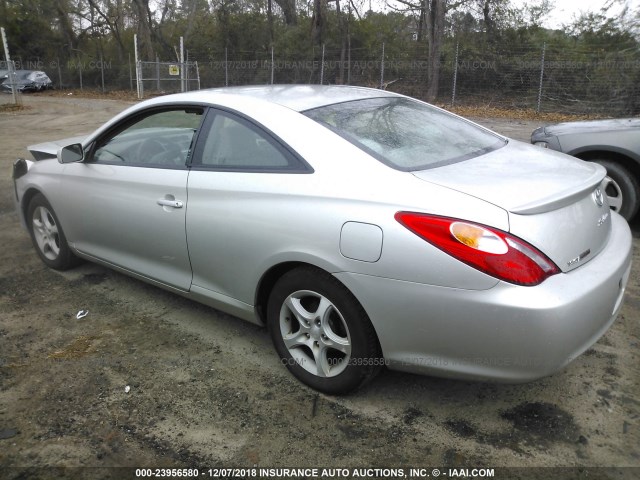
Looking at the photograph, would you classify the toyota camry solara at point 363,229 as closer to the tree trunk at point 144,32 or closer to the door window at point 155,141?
the door window at point 155,141

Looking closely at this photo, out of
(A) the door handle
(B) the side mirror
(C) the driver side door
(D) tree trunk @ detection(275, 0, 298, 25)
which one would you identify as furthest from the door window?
(D) tree trunk @ detection(275, 0, 298, 25)

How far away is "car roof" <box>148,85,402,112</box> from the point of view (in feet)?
10.3

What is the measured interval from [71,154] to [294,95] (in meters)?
1.72

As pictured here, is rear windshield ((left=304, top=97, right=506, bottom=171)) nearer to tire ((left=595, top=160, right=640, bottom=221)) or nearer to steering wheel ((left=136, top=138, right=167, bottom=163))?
steering wheel ((left=136, top=138, right=167, bottom=163))

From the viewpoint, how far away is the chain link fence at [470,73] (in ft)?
54.4

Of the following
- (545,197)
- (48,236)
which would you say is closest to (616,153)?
(545,197)

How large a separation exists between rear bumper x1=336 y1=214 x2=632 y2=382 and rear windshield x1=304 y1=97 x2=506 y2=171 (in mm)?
664

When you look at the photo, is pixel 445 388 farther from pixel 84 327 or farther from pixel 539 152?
pixel 84 327

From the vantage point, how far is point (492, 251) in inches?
86.0

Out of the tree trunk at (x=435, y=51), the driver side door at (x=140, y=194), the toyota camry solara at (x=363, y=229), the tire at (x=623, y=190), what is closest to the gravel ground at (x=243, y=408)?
the toyota camry solara at (x=363, y=229)

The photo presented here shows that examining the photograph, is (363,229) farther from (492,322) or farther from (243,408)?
(243,408)

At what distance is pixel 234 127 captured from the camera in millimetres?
3117

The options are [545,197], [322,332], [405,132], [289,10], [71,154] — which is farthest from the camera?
[289,10]

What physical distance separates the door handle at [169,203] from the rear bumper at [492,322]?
1216mm
